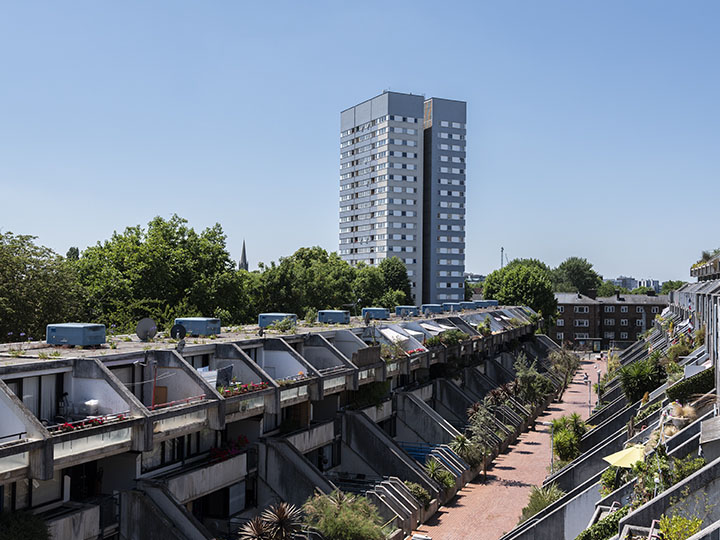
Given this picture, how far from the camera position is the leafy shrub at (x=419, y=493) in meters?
35.8

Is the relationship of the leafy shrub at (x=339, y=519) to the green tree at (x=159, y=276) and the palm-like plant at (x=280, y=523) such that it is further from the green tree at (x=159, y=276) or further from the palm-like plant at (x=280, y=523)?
the green tree at (x=159, y=276)

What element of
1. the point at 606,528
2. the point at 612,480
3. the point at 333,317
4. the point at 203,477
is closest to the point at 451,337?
A: the point at 333,317

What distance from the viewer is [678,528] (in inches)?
657

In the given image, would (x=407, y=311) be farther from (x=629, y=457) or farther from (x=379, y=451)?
(x=629, y=457)

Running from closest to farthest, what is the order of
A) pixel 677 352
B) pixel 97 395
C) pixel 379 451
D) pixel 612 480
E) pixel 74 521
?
pixel 74 521
pixel 97 395
pixel 612 480
pixel 379 451
pixel 677 352

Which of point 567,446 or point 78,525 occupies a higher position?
point 78,525

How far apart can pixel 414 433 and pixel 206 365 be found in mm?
19564

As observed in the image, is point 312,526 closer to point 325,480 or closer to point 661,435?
point 325,480

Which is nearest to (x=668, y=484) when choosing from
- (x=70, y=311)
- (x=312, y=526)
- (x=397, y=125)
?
(x=312, y=526)

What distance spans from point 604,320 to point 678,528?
11639 centimetres

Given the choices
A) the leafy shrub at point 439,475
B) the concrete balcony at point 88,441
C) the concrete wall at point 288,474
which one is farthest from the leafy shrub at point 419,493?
the concrete balcony at point 88,441

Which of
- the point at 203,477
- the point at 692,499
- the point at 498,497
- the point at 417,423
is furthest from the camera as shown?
the point at 417,423

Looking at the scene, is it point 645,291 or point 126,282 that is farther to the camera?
point 645,291

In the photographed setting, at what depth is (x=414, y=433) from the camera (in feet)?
152
